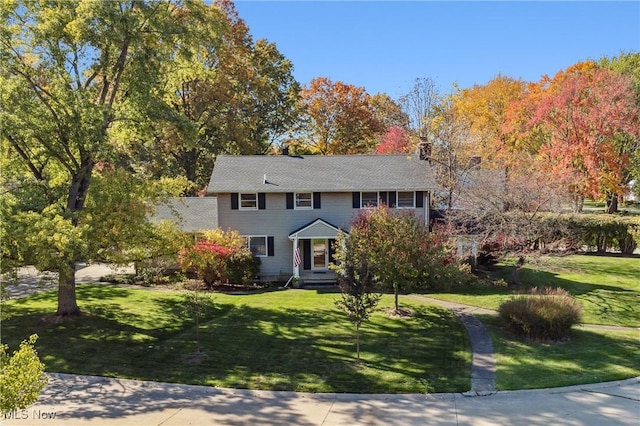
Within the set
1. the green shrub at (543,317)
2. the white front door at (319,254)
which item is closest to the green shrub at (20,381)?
the green shrub at (543,317)

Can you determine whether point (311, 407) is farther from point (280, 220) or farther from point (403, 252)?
point (280, 220)

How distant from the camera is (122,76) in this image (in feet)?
54.3

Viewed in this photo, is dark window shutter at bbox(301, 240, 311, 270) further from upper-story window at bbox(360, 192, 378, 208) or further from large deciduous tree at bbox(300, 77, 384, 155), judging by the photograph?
large deciduous tree at bbox(300, 77, 384, 155)

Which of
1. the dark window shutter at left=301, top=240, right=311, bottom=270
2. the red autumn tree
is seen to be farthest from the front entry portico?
the red autumn tree

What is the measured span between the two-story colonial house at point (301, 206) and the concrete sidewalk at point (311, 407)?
14.5 meters

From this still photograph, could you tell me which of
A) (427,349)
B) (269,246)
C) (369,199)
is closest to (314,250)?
(269,246)

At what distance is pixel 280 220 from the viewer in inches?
1010

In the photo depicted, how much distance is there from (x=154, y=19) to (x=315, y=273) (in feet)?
49.8

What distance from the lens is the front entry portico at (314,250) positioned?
2484 cm

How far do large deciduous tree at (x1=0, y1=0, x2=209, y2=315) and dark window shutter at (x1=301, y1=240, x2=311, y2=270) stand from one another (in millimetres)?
12036

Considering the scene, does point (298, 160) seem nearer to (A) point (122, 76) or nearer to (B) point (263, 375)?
(A) point (122, 76)

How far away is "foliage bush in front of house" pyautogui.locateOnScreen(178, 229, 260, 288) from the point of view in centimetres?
2239

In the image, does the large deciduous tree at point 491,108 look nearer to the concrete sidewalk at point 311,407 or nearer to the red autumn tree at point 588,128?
the red autumn tree at point 588,128

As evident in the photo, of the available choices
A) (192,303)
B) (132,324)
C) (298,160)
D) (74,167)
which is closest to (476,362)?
(192,303)
